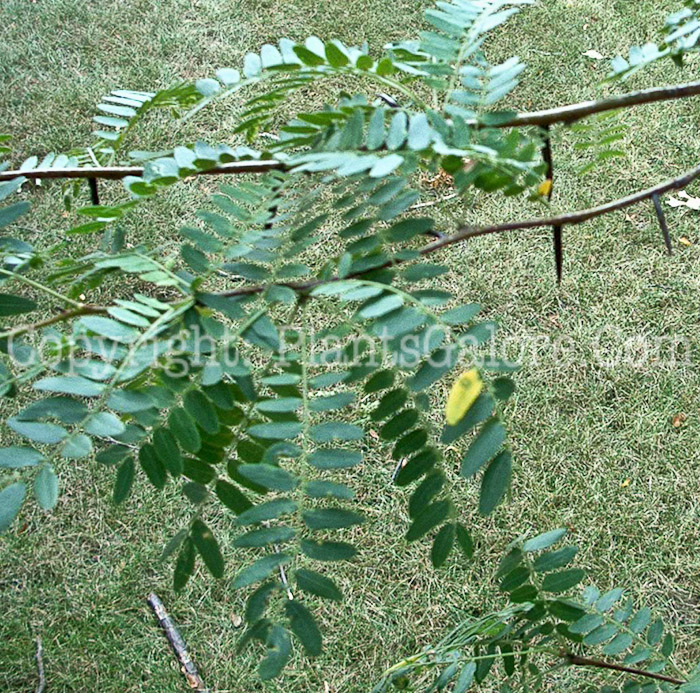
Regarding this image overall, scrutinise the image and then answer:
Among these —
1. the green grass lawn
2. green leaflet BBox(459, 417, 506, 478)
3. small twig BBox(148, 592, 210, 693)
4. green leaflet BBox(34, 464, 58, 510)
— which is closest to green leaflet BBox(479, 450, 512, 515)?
green leaflet BBox(459, 417, 506, 478)

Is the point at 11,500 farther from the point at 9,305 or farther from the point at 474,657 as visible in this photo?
the point at 474,657

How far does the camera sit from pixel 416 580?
182 centimetres

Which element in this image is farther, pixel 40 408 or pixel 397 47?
pixel 397 47

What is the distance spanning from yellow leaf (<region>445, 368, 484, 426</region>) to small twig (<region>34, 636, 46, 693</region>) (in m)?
1.48

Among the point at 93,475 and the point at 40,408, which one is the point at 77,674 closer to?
the point at 93,475

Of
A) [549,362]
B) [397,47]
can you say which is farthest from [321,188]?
[549,362]

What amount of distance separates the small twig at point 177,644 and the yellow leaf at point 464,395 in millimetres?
1348

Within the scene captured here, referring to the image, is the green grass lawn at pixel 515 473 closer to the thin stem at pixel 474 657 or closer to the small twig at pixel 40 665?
the small twig at pixel 40 665

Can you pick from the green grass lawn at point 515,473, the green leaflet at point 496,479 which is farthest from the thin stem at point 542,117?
the green grass lawn at point 515,473

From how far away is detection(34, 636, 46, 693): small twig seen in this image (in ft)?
5.52

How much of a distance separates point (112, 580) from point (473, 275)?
1.27m

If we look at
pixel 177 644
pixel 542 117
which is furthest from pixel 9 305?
pixel 177 644

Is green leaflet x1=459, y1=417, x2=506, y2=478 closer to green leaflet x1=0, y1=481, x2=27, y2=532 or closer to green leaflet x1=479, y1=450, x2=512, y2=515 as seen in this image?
green leaflet x1=479, y1=450, x2=512, y2=515

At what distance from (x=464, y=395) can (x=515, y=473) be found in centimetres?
142
